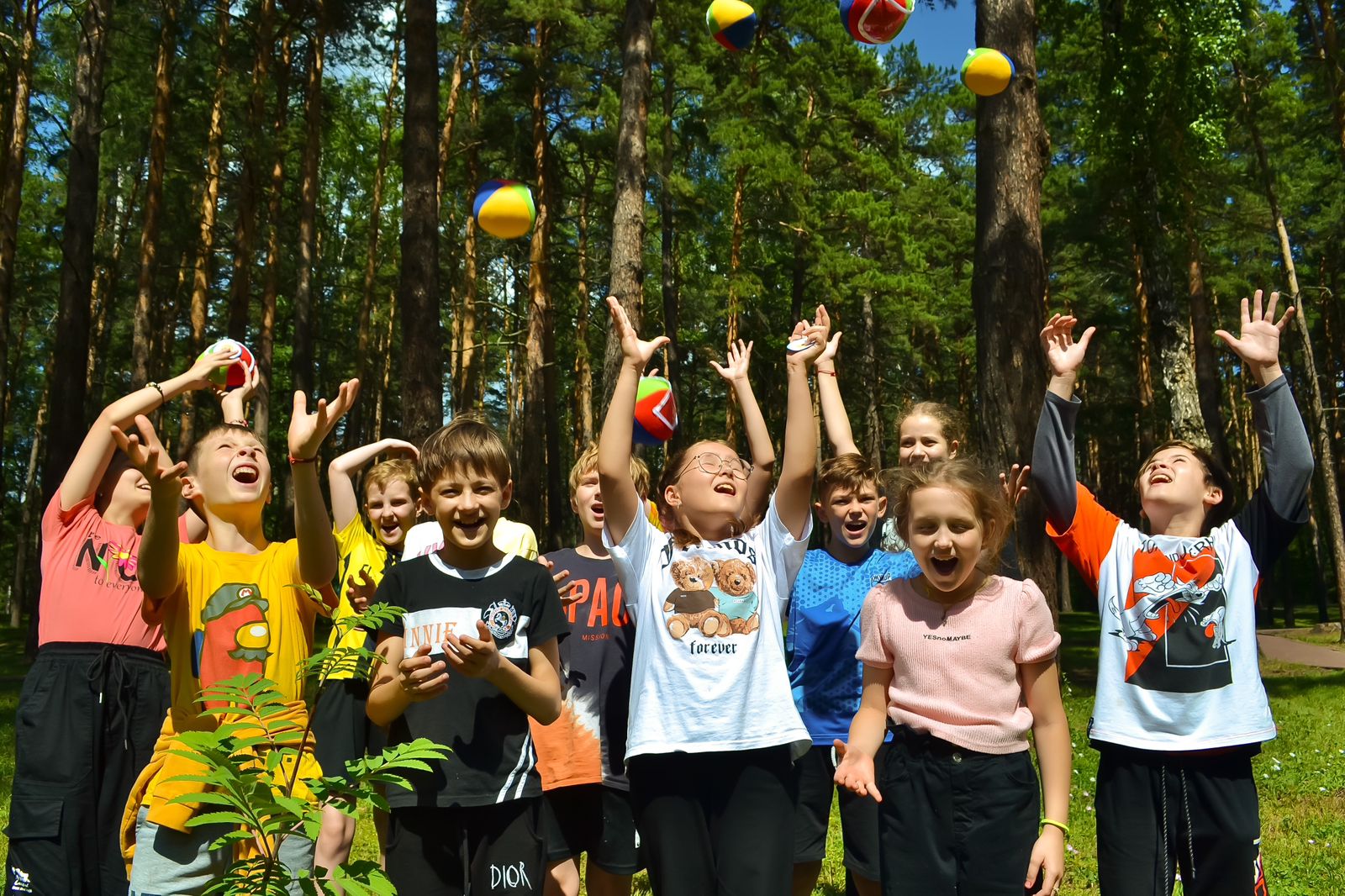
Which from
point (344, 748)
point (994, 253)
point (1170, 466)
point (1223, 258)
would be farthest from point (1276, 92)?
point (344, 748)

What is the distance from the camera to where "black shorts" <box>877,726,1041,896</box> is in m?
2.92

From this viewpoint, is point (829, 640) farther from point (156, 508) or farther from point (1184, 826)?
point (156, 508)

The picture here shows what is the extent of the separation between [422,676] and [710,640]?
0.94m

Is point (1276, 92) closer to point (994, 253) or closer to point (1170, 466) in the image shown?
point (994, 253)

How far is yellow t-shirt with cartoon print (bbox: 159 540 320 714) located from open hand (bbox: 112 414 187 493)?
0.45m

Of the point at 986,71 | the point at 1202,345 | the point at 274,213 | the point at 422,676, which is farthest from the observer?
the point at 274,213

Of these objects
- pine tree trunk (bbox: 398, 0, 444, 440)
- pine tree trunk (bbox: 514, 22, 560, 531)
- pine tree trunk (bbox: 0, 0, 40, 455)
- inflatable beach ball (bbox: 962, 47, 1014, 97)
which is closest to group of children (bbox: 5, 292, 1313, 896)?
inflatable beach ball (bbox: 962, 47, 1014, 97)

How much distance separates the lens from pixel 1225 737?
331 centimetres

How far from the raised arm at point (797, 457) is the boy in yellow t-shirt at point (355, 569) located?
1.57 m

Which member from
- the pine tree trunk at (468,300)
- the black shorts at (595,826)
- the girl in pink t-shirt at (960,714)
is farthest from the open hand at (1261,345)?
the pine tree trunk at (468,300)

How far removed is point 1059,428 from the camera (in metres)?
3.55

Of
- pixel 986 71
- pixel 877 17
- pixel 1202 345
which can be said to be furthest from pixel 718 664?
pixel 1202 345

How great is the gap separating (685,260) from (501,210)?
28.7 metres

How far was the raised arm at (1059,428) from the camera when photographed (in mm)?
3553
